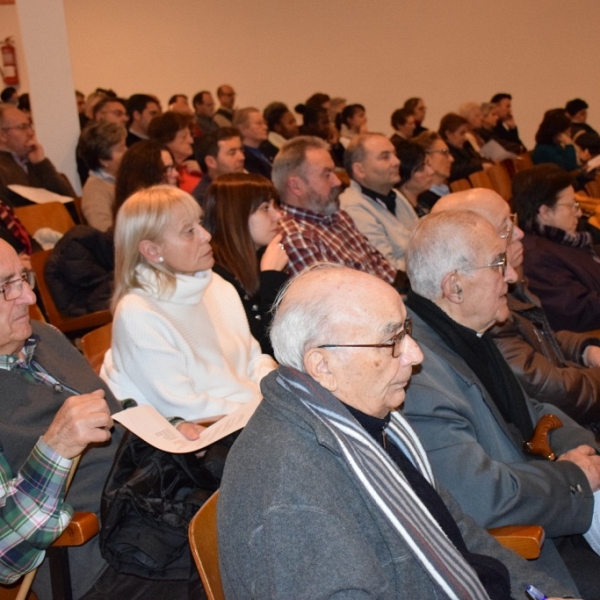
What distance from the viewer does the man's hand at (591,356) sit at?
9.59ft

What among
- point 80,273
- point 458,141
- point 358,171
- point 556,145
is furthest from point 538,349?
point 556,145

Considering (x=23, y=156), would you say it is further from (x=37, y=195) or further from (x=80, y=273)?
(x=80, y=273)

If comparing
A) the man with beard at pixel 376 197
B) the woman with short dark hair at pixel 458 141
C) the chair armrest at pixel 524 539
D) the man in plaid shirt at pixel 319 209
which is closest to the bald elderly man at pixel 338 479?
the chair armrest at pixel 524 539

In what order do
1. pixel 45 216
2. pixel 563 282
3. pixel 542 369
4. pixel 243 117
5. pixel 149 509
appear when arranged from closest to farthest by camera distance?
pixel 149 509, pixel 542 369, pixel 563 282, pixel 45 216, pixel 243 117

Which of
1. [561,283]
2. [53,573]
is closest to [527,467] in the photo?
[53,573]

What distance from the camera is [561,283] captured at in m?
3.48

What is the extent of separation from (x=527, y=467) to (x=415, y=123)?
804 centimetres

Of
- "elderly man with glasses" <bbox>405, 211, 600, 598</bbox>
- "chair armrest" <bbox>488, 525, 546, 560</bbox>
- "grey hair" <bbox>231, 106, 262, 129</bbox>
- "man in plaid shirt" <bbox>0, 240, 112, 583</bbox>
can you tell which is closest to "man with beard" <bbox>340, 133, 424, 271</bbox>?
"elderly man with glasses" <bbox>405, 211, 600, 598</bbox>

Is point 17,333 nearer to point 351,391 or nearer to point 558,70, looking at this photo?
point 351,391

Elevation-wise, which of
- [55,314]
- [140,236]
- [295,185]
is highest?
[140,236]

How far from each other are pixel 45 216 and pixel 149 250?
218 cm

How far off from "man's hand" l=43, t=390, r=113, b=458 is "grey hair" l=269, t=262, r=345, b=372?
1.71 feet

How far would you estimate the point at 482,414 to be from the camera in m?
2.05

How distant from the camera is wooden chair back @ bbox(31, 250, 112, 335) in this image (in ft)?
11.5
